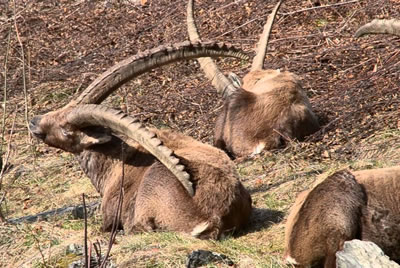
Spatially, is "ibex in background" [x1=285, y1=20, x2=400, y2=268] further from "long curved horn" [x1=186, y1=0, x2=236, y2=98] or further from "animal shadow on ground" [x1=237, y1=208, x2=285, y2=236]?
"long curved horn" [x1=186, y1=0, x2=236, y2=98]

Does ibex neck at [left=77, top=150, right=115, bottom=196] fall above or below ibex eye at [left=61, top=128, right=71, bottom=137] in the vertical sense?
below

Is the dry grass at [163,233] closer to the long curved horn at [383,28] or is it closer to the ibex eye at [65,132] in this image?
the ibex eye at [65,132]

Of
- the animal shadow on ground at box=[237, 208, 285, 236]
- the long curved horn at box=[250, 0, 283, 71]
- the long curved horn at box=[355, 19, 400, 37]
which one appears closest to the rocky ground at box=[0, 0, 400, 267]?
the animal shadow on ground at box=[237, 208, 285, 236]

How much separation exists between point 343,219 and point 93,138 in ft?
10.3

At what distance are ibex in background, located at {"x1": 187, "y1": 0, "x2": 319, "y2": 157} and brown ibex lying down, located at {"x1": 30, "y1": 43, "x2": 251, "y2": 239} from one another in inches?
101

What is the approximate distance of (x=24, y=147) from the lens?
44.2ft

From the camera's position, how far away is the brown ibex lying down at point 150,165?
7520mm

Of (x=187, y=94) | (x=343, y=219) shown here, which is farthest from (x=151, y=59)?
(x=187, y=94)

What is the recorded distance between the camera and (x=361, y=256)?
18.1 ft

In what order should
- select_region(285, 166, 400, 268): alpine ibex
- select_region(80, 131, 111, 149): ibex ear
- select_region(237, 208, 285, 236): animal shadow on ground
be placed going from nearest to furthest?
1. select_region(285, 166, 400, 268): alpine ibex
2. select_region(237, 208, 285, 236): animal shadow on ground
3. select_region(80, 131, 111, 149): ibex ear

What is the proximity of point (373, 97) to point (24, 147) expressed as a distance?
217 inches

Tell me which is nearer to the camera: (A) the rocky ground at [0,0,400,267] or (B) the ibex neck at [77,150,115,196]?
(A) the rocky ground at [0,0,400,267]

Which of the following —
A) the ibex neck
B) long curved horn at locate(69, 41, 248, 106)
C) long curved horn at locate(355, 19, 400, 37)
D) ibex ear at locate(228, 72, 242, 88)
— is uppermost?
long curved horn at locate(69, 41, 248, 106)

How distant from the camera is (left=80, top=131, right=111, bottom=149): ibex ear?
27.6ft
